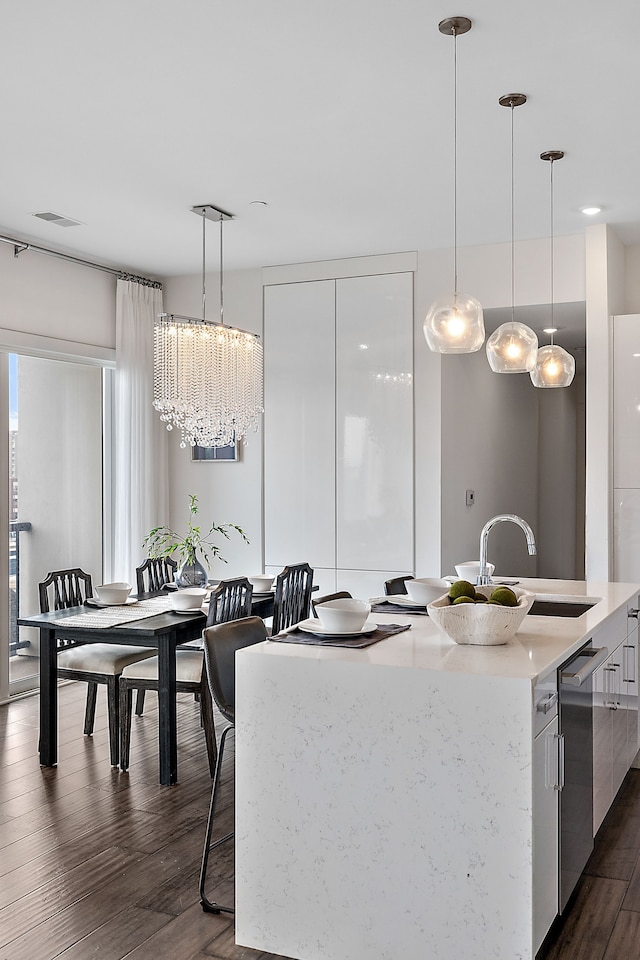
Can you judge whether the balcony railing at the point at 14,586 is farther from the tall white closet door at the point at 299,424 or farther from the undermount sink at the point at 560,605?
the undermount sink at the point at 560,605

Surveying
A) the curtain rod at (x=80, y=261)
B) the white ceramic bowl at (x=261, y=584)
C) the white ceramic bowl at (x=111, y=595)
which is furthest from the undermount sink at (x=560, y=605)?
the curtain rod at (x=80, y=261)

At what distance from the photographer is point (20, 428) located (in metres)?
5.67

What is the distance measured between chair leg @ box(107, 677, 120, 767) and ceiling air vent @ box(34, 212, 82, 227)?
8.85ft

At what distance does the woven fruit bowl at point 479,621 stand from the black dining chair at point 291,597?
189 centimetres

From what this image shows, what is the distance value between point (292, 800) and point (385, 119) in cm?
276

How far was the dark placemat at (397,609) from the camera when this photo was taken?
134 inches

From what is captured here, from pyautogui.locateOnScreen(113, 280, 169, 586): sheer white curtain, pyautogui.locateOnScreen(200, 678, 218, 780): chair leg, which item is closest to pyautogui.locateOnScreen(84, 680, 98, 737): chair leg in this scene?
pyautogui.locateOnScreen(200, 678, 218, 780): chair leg

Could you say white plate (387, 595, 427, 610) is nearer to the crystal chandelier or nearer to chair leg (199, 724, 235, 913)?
chair leg (199, 724, 235, 913)

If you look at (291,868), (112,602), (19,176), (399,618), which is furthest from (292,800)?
(19,176)

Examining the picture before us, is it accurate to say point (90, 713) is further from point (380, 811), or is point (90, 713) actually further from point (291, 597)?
point (380, 811)

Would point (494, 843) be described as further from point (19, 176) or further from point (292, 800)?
point (19, 176)

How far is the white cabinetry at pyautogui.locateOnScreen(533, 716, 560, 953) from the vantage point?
222cm

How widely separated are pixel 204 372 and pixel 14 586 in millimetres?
1916

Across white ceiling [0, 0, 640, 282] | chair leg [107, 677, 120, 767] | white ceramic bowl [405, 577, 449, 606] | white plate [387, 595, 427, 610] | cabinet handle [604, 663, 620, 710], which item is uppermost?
white ceiling [0, 0, 640, 282]
